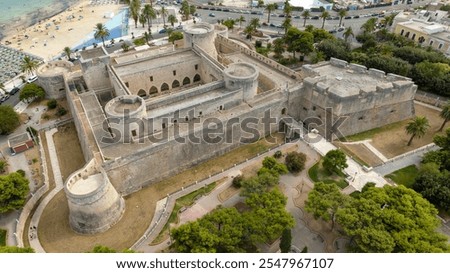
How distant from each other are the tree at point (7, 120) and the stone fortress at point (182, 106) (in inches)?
411

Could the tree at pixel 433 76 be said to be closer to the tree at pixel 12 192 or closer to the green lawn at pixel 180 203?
the green lawn at pixel 180 203

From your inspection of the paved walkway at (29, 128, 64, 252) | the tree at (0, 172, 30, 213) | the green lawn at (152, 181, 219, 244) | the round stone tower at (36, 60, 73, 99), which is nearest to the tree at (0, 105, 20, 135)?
the paved walkway at (29, 128, 64, 252)

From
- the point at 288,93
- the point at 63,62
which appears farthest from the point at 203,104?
the point at 63,62

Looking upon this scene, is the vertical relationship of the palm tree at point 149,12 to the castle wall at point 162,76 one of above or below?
above

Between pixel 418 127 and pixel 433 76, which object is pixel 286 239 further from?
pixel 433 76

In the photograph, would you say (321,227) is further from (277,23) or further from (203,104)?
(277,23)

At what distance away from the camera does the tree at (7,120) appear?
56869 mm

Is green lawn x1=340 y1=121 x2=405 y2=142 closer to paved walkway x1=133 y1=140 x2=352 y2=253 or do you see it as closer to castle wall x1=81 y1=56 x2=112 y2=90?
paved walkway x1=133 y1=140 x2=352 y2=253

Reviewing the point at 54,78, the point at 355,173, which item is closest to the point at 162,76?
the point at 54,78

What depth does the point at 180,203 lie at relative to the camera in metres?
45.2

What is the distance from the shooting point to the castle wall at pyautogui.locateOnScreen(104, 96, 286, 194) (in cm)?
4538

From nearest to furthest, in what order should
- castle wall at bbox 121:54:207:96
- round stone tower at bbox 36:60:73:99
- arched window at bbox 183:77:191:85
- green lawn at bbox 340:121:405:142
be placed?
green lawn at bbox 340:121:405:142 < castle wall at bbox 121:54:207:96 < round stone tower at bbox 36:60:73:99 < arched window at bbox 183:77:191:85

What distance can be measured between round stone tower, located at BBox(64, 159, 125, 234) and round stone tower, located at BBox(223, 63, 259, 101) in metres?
26.4

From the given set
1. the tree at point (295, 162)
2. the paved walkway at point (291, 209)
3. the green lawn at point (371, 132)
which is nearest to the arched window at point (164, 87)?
the paved walkway at point (291, 209)
